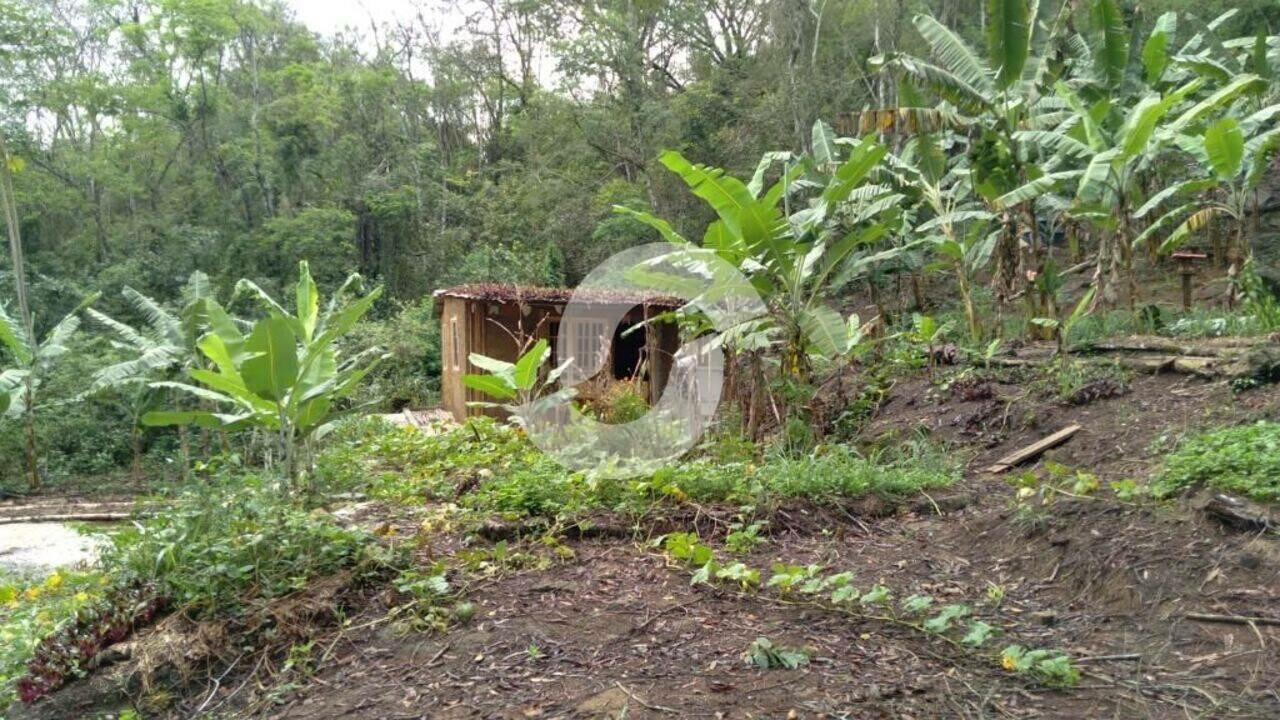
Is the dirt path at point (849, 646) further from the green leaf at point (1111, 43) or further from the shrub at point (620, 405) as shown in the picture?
the green leaf at point (1111, 43)

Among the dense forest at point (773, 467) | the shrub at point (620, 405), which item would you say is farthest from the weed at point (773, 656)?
the shrub at point (620, 405)

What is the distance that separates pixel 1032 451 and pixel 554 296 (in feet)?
22.7

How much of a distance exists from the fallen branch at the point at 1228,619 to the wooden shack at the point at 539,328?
23.5ft

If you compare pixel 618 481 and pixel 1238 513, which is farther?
pixel 618 481

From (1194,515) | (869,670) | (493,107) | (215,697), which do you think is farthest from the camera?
(493,107)

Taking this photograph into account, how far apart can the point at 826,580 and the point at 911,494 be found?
5.67ft

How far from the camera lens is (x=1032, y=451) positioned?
6508 millimetres

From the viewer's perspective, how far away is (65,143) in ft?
87.6

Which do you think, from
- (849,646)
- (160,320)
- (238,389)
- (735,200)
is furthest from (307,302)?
(160,320)

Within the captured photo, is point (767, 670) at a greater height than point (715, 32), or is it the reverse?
point (715, 32)

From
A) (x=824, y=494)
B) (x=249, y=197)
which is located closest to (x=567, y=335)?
(x=824, y=494)

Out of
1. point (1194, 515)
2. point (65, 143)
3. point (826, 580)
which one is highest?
point (65, 143)

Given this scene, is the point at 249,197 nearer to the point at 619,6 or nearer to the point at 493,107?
the point at 493,107

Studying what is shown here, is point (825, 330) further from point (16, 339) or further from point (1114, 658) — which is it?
point (16, 339)
